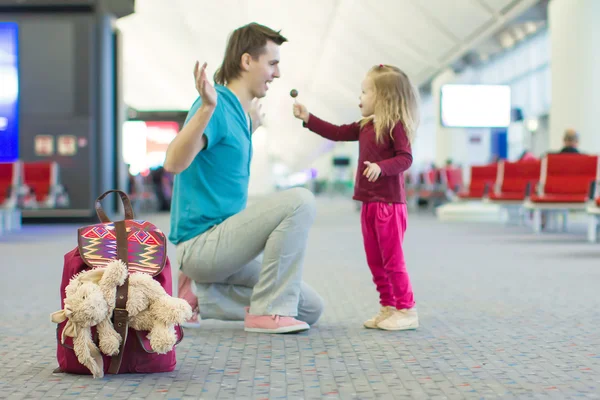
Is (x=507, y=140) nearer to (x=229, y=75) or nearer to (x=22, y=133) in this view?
(x=22, y=133)

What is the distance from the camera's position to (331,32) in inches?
1275

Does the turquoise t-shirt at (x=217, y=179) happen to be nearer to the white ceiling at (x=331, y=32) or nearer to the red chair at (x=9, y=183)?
the red chair at (x=9, y=183)

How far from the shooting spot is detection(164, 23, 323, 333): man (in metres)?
3.69

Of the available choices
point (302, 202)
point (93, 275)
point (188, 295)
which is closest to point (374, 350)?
point (302, 202)

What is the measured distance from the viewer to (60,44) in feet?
52.0

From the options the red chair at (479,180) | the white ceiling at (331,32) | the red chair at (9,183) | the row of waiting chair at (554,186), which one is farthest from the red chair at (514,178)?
the red chair at (9,183)

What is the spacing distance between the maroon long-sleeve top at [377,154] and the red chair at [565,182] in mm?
7964

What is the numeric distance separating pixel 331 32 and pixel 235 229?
29373 millimetres

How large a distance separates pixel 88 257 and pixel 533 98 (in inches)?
1089

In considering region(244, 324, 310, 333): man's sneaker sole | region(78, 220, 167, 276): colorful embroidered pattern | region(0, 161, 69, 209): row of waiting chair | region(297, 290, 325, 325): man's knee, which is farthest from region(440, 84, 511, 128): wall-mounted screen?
region(78, 220, 167, 276): colorful embroidered pattern

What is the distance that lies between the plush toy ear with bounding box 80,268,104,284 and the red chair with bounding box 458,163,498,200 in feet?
48.9

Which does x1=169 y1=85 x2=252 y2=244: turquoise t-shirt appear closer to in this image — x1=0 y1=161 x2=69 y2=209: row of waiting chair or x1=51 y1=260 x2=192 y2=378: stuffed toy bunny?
x1=51 y1=260 x2=192 y2=378: stuffed toy bunny

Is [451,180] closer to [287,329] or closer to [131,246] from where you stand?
[287,329]

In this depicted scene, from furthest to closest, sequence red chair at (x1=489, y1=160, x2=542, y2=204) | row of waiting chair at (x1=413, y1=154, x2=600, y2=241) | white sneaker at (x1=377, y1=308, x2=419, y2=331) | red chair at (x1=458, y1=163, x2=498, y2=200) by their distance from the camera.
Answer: red chair at (x1=458, y1=163, x2=498, y2=200), red chair at (x1=489, y1=160, x2=542, y2=204), row of waiting chair at (x1=413, y1=154, x2=600, y2=241), white sneaker at (x1=377, y1=308, x2=419, y2=331)
